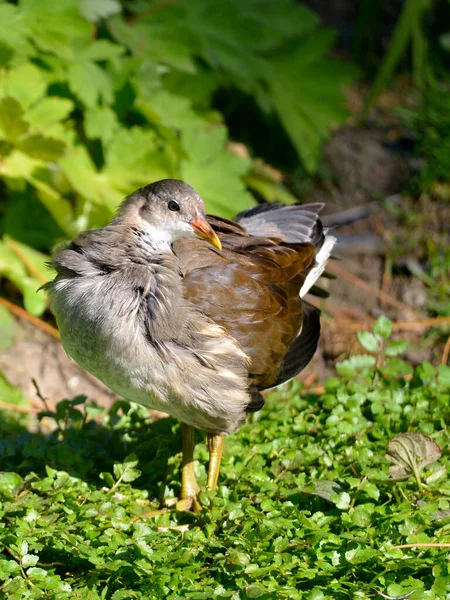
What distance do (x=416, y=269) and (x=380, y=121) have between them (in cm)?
203

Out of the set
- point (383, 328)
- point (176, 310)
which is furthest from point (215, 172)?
point (176, 310)

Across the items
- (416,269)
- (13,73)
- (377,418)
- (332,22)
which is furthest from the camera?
(332,22)

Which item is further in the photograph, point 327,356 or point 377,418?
point 327,356

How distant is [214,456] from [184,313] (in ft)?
2.33

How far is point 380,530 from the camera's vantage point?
3131 mm

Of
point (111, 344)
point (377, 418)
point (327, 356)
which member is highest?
point (111, 344)

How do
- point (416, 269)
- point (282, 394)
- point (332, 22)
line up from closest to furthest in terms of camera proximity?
1. point (282, 394)
2. point (416, 269)
3. point (332, 22)

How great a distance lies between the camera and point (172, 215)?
3809mm

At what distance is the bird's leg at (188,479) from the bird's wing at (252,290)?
1.30ft

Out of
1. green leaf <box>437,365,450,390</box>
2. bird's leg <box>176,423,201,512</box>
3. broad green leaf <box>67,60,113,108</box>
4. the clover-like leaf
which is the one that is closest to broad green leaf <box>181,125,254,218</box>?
broad green leaf <box>67,60,113,108</box>

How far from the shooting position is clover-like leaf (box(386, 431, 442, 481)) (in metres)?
3.41

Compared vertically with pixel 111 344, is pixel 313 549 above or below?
below

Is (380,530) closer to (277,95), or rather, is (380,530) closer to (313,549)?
(313,549)

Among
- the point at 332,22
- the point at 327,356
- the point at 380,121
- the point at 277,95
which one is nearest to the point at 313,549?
the point at 327,356
